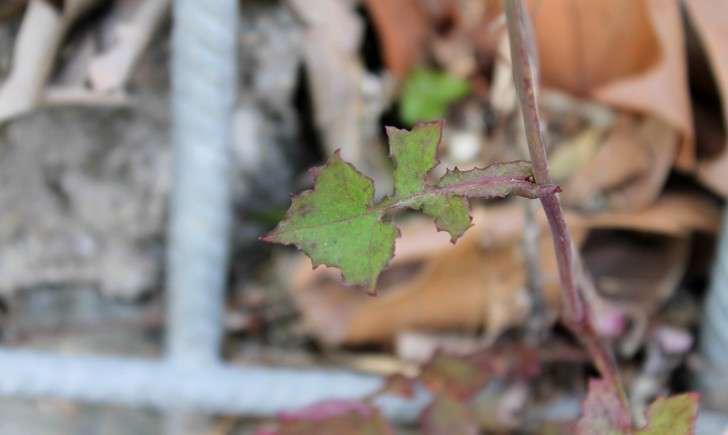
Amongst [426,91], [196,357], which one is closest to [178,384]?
[196,357]

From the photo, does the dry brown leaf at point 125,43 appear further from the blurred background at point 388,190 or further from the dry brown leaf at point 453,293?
the dry brown leaf at point 453,293

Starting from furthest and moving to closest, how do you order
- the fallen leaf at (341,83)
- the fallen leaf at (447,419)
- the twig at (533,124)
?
the fallen leaf at (341,83) → the fallen leaf at (447,419) → the twig at (533,124)

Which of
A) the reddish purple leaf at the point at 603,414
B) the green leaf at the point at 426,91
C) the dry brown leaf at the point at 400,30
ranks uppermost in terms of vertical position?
the dry brown leaf at the point at 400,30

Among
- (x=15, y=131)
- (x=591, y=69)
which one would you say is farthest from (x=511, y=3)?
(x=15, y=131)

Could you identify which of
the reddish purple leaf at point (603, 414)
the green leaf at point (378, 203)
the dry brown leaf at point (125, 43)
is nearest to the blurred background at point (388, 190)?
the dry brown leaf at point (125, 43)

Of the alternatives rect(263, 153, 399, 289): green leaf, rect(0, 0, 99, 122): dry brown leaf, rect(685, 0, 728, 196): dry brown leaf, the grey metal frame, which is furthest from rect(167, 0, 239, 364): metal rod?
rect(685, 0, 728, 196): dry brown leaf

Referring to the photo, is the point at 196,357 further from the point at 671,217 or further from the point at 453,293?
the point at 671,217

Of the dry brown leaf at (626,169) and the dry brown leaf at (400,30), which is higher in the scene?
the dry brown leaf at (400,30)
